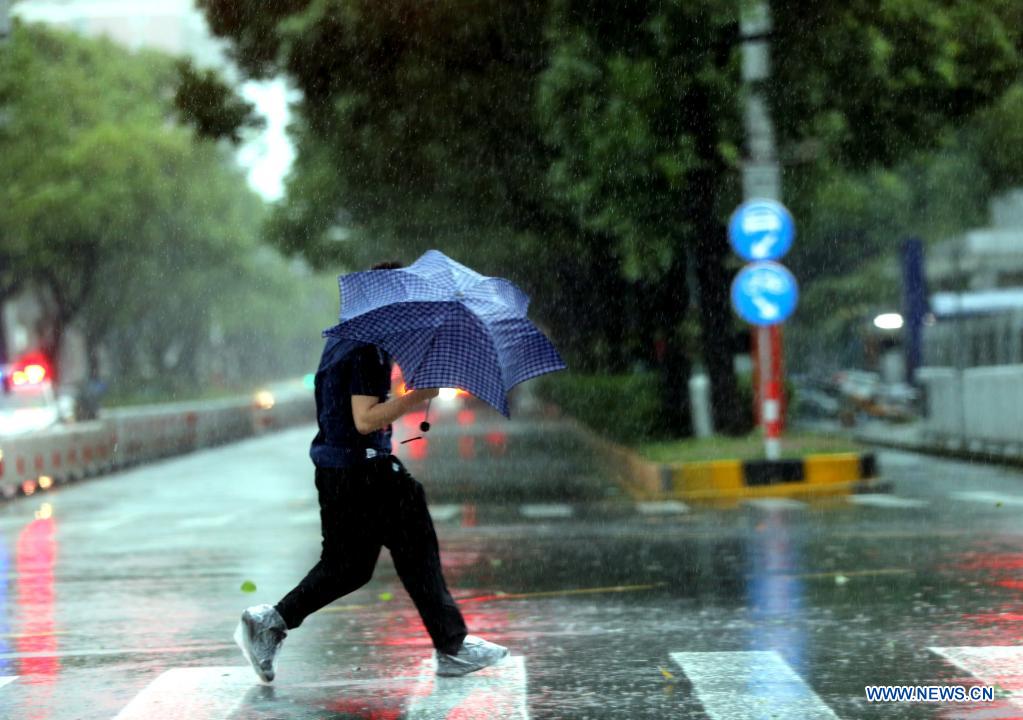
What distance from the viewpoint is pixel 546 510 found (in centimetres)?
1820

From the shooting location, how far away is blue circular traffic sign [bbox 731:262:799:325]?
19.9m

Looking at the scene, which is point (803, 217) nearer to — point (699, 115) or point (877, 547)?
point (699, 115)

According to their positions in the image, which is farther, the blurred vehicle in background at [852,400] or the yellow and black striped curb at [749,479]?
the blurred vehicle in background at [852,400]

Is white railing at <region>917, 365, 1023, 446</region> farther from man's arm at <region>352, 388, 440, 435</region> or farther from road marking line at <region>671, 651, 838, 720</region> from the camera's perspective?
man's arm at <region>352, 388, 440, 435</region>

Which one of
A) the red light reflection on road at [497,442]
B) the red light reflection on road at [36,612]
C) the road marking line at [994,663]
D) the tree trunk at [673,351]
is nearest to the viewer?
the road marking line at [994,663]

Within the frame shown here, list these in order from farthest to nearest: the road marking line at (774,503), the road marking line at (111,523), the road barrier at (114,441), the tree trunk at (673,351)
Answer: the tree trunk at (673,351), the road barrier at (114,441), the road marking line at (111,523), the road marking line at (774,503)

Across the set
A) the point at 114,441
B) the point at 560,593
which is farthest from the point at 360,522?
the point at 114,441

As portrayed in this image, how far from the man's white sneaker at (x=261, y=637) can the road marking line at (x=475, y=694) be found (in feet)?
2.13

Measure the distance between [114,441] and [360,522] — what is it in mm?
25267

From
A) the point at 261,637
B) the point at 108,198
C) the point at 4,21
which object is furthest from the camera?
the point at 108,198

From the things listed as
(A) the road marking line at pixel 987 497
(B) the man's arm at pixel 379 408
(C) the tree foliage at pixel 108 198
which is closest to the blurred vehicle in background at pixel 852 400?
(C) the tree foliage at pixel 108 198

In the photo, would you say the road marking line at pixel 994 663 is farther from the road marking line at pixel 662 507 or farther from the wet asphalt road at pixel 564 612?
the road marking line at pixel 662 507

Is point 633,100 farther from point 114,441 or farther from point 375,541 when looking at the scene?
point 114,441

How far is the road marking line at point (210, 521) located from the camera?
17408mm
